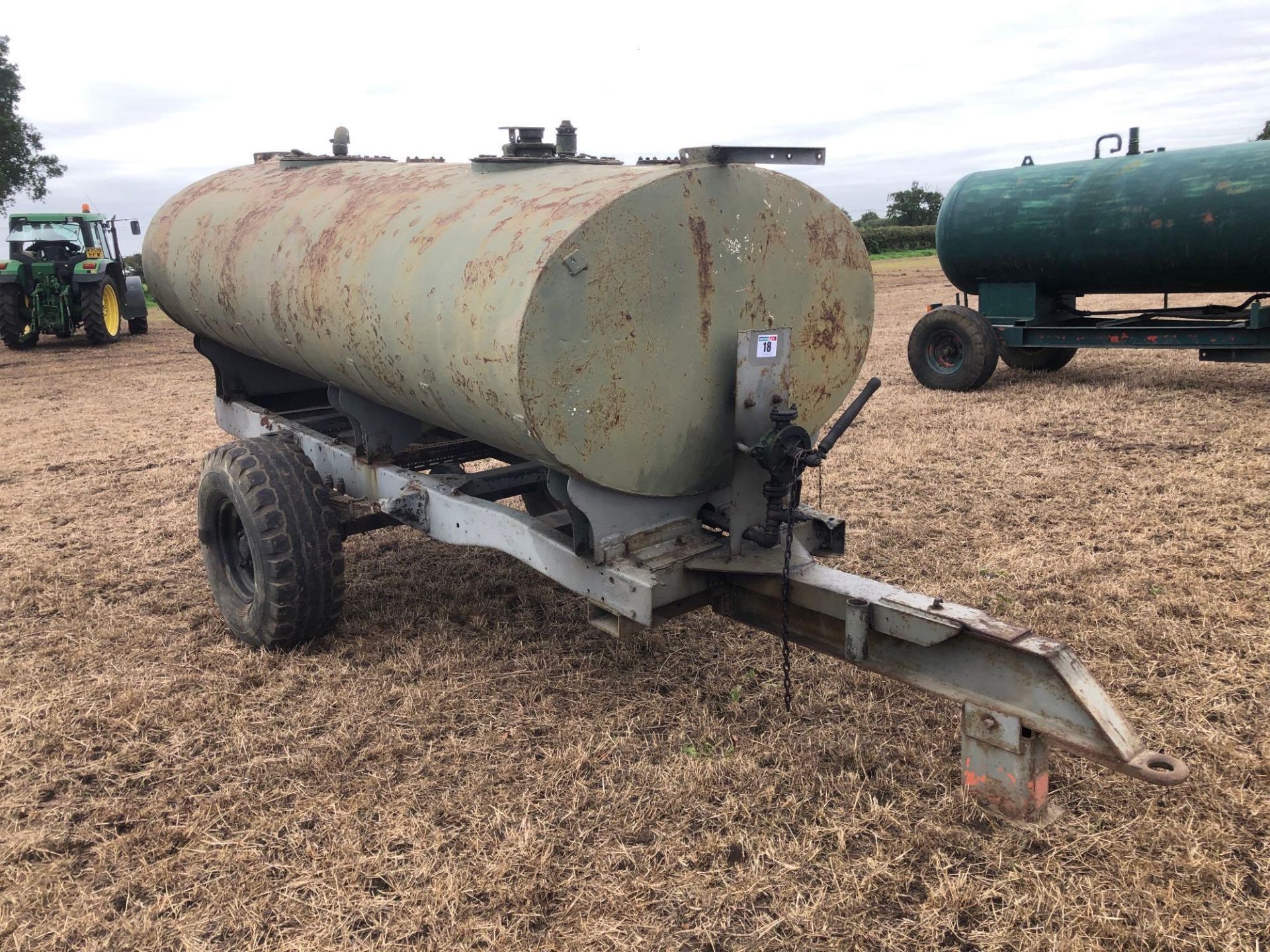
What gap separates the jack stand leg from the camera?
2322mm

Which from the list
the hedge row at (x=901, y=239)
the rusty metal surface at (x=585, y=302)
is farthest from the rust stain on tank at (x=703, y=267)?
the hedge row at (x=901, y=239)

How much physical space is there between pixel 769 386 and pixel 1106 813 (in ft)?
4.92

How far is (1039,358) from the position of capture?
30.5 feet

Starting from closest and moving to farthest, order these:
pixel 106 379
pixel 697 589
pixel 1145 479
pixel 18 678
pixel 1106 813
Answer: pixel 1106 813 < pixel 697 589 < pixel 18 678 < pixel 1145 479 < pixel 106 379

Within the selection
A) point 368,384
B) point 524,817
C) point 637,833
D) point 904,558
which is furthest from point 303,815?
point 904,558

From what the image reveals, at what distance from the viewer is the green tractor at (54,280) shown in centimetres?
1412

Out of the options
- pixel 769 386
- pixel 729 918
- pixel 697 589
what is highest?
pixel 769 386

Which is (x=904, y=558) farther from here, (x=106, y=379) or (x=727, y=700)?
(x=106, y=379)

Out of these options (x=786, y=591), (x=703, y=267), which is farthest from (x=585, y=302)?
(x=786, y=591)

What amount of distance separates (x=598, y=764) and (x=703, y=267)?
1523mm

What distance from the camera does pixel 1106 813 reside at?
2.48 meters

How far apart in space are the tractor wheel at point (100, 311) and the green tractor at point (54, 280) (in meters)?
0.01

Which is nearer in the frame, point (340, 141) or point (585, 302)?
point (585, 302)

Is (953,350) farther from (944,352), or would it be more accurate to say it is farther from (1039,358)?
(1039,358)
